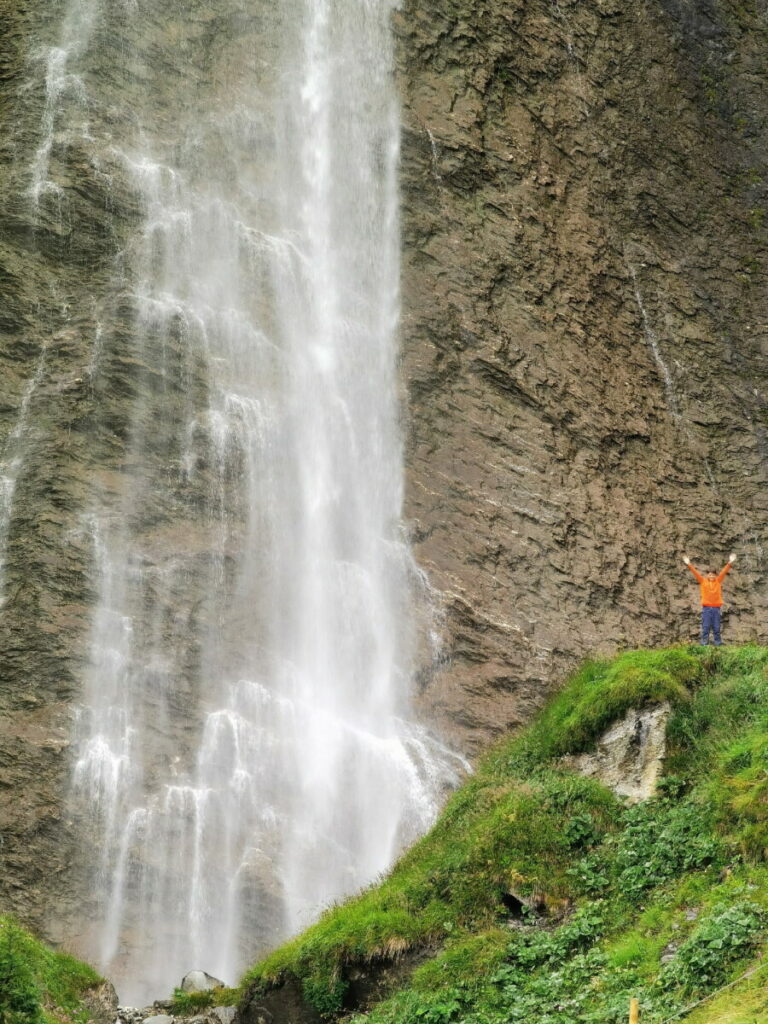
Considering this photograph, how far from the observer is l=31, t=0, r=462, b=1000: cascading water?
20391mm

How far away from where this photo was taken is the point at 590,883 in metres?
13.5

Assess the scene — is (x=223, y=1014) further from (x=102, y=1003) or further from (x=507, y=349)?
(x=507, y=349)

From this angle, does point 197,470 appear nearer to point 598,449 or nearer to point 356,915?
point 598,449

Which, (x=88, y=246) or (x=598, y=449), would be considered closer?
(x=88, y=246)

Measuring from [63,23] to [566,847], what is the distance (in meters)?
23.3

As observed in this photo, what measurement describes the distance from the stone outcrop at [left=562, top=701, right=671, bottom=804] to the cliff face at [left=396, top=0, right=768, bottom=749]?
291 inches

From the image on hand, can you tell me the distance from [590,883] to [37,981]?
7245mm

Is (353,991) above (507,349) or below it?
below

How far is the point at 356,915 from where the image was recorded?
14.4 metres

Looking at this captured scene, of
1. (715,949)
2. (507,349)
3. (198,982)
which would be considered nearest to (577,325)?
(507,349)

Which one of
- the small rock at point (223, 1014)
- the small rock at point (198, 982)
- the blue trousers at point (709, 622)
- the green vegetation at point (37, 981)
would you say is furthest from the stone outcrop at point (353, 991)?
the blue trousers at point (709, 622)

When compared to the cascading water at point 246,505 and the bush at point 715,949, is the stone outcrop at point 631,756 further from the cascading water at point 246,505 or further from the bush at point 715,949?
the cascading water at point 246,505

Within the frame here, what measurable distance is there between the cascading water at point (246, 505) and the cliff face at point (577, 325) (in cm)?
111

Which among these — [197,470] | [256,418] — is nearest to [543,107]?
[256,418]
